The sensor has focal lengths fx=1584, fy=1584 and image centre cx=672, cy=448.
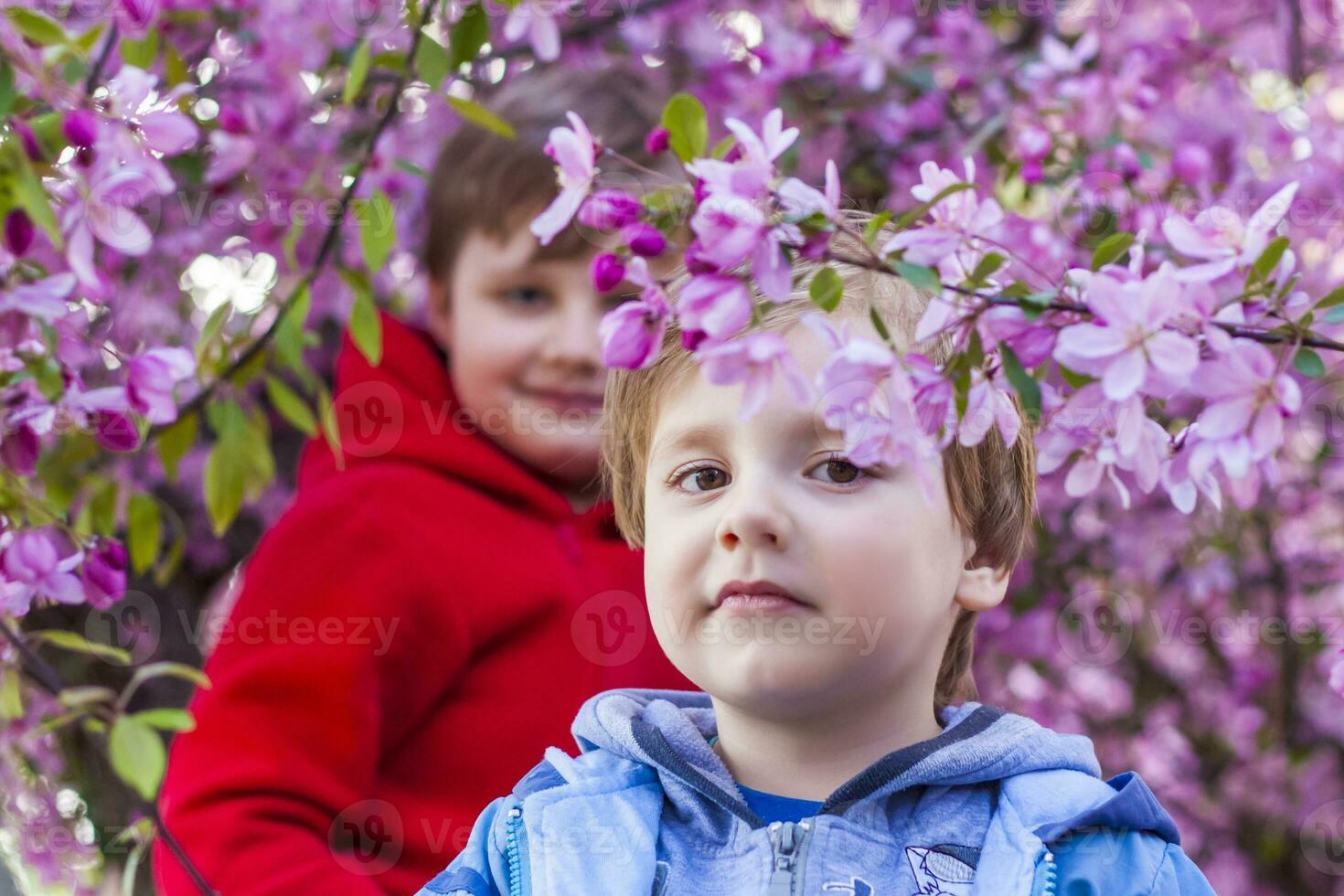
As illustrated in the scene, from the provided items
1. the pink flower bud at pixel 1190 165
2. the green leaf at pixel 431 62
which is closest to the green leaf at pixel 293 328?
the green leaf at pixel 431 62

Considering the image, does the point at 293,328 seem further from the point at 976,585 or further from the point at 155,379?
the point at 976,585

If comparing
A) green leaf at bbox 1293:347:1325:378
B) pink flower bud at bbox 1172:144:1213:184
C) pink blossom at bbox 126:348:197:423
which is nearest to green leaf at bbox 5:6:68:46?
pink blossom at bbox 126:348:197:423

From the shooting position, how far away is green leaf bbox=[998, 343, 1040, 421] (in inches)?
42.6

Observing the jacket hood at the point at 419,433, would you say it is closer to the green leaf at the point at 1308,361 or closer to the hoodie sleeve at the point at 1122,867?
the hoodie sleeve at the point at 1122,867

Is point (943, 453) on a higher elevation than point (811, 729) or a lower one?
higher

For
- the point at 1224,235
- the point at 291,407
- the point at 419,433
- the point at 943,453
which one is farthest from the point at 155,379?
the point at 1224,235

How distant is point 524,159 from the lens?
205 centimetres

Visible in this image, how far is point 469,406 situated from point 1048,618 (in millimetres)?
1872

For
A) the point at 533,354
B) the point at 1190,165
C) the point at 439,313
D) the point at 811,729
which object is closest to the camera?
the point at 811,729

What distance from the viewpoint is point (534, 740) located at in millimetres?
1812

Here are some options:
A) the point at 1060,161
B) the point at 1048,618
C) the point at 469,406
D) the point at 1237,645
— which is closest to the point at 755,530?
the point at 469,406

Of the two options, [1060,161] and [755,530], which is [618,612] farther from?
[1060,161]

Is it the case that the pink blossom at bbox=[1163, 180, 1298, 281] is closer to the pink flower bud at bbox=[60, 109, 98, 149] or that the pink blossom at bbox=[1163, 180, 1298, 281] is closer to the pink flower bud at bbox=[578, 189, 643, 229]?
the pink flower bud at bbox=[578, 189, 643, 229]

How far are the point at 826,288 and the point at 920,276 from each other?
0.06 metres
